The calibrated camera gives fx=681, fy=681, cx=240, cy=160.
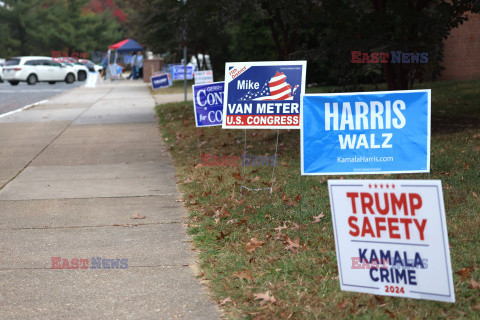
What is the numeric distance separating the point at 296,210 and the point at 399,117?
6.27 ft

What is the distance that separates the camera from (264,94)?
8.36m

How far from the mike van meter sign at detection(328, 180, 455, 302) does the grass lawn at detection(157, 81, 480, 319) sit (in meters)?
0.26

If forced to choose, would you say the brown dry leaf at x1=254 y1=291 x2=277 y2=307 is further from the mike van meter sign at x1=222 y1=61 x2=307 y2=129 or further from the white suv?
the white suv

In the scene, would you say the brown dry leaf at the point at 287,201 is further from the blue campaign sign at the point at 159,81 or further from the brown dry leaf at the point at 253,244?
the blue campaign sign at the point at 159,81

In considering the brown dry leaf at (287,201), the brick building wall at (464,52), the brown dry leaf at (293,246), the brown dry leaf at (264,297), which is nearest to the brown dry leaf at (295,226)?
the brown dry leaf at (293,246)

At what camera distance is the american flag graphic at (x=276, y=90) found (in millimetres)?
8242

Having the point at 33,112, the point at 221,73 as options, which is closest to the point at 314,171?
the point at 33,112

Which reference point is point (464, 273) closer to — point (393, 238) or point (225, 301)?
point (393, 238)

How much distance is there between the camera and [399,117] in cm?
577

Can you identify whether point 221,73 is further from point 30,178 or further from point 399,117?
point 399,117

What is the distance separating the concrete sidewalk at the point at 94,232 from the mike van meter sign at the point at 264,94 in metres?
1.41

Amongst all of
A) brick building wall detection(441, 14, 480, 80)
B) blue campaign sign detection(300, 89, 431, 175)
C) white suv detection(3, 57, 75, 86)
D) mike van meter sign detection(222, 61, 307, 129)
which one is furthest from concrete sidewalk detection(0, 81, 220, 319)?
white suv detection(3, 57, 75, 86)

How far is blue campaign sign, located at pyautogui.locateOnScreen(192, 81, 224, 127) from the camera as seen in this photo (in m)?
10.2

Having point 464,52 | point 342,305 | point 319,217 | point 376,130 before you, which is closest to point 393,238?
point 342,305
